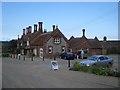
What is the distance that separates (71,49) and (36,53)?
9.12m

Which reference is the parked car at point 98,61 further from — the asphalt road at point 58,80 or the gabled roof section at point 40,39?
the gabled roof section at point 40,39

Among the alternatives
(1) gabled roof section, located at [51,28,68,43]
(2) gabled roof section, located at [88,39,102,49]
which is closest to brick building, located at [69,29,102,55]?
(2) gabled roof section, located at [88,39,102,49]

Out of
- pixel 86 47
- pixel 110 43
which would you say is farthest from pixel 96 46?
pixel 110 43

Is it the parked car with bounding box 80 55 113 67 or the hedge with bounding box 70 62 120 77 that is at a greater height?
the parked car with bounding box 80 55 113 67

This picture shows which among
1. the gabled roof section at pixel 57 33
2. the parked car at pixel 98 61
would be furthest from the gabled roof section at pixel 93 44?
the parked car at pixel 98 61

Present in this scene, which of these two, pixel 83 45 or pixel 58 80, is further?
pixel 83 45

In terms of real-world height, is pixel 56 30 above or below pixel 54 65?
above

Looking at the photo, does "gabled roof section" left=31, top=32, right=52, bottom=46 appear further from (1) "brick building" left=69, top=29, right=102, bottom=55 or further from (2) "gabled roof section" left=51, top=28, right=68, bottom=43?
(1) "brick building" left=69, top=29, right=102, bottom=55

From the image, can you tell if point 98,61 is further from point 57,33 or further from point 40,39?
point 40,39

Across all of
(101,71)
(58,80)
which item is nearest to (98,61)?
(101,71)

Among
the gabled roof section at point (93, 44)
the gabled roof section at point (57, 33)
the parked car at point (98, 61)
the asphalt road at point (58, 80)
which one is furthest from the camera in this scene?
the gabled roof section at point (93, 44)

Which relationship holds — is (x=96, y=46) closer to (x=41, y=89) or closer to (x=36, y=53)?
(x=36, y=53)

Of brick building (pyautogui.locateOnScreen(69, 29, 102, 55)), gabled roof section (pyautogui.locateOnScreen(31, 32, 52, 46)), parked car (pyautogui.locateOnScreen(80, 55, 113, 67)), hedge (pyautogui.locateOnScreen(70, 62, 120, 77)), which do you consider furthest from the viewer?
brick building (pyautogui.locateOnScreen(69, 29, 102, 55))

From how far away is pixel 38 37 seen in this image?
65875 millimetres
